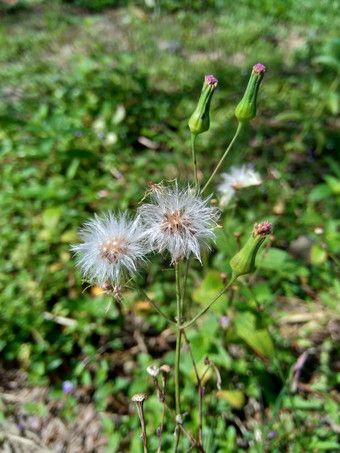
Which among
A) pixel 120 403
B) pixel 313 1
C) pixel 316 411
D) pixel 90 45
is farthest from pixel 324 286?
pixel 313 1

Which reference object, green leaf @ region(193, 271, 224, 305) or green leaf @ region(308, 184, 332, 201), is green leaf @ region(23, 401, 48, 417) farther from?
green leaf @ region(308, 184, 332, 201)

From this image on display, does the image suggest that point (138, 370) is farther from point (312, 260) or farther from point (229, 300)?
point (312, 260)

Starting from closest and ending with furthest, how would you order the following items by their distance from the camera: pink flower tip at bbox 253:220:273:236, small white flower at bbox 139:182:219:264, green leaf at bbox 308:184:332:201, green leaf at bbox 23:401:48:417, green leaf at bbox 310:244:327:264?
1. pink flower tip at bbox 253:220:273:236
2. small white flower at bbox 139:182:219:264
3. green leaf at bbox 23:401:48:417
4. green leaf at bbox 310:244:327:264
5. green leaf at bbox 308:184:332:201

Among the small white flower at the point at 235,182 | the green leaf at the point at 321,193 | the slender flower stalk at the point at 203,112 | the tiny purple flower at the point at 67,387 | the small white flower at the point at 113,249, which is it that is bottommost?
the tiny purple flower at the point at 67,387

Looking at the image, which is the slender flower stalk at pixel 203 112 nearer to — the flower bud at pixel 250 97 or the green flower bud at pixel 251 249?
the flower bud at pixel 250 97

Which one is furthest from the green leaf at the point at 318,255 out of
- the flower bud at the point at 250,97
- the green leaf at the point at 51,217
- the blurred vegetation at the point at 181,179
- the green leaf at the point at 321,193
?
the green leaf at the point at 51,217

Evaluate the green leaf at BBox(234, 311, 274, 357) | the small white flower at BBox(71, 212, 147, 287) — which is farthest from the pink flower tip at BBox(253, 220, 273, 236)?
the green leaf at BBox(234, 311, 274, 357)
